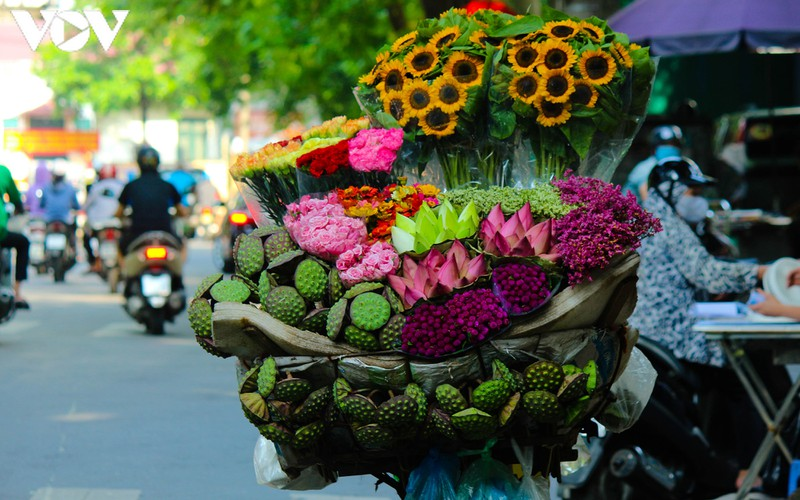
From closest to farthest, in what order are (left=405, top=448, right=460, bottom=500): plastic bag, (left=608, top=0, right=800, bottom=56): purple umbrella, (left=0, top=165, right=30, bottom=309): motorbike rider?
(left=405, top=448, right=460, bottom=500): plastic bag → (left=608, top=0, right=800, bottom=56): purple umbrella → (left=0, top=165, right=30, bottom=309): motorbike rider

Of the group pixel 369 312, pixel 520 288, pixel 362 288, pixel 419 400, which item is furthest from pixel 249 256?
pixel 520 288

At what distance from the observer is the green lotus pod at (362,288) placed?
12.9 feet

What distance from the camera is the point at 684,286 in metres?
6.24

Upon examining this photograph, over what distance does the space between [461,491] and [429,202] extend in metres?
0.85

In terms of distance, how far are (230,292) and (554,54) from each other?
1.21 meters

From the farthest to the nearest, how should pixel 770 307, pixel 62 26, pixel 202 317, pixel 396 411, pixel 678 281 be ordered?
pixel 62 26
pixel 678 281
pixel 770 307
pixel 202 317
pixel 396 411

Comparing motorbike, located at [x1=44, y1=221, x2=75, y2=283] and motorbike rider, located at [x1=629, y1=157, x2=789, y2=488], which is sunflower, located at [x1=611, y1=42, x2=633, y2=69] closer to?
motorbike rider, located at [x1=629, y1=157, x2=789, y2=488]

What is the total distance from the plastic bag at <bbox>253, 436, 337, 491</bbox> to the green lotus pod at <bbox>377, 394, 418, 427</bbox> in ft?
1.89

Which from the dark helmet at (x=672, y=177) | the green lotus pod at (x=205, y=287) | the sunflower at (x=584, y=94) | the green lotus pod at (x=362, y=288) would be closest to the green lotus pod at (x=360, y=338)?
the green lotus pod at (x=362, y=288)

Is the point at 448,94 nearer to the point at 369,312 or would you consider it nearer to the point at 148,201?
the point at 369,312

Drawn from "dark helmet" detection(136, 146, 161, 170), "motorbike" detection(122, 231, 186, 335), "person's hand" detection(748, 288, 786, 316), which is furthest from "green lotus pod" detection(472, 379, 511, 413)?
"dark helmet" detection(136, 146, 161, 170)

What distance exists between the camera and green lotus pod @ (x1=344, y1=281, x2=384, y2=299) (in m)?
3.92

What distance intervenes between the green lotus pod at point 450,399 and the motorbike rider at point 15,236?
941 cm

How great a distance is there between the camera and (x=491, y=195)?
418 centimetres
